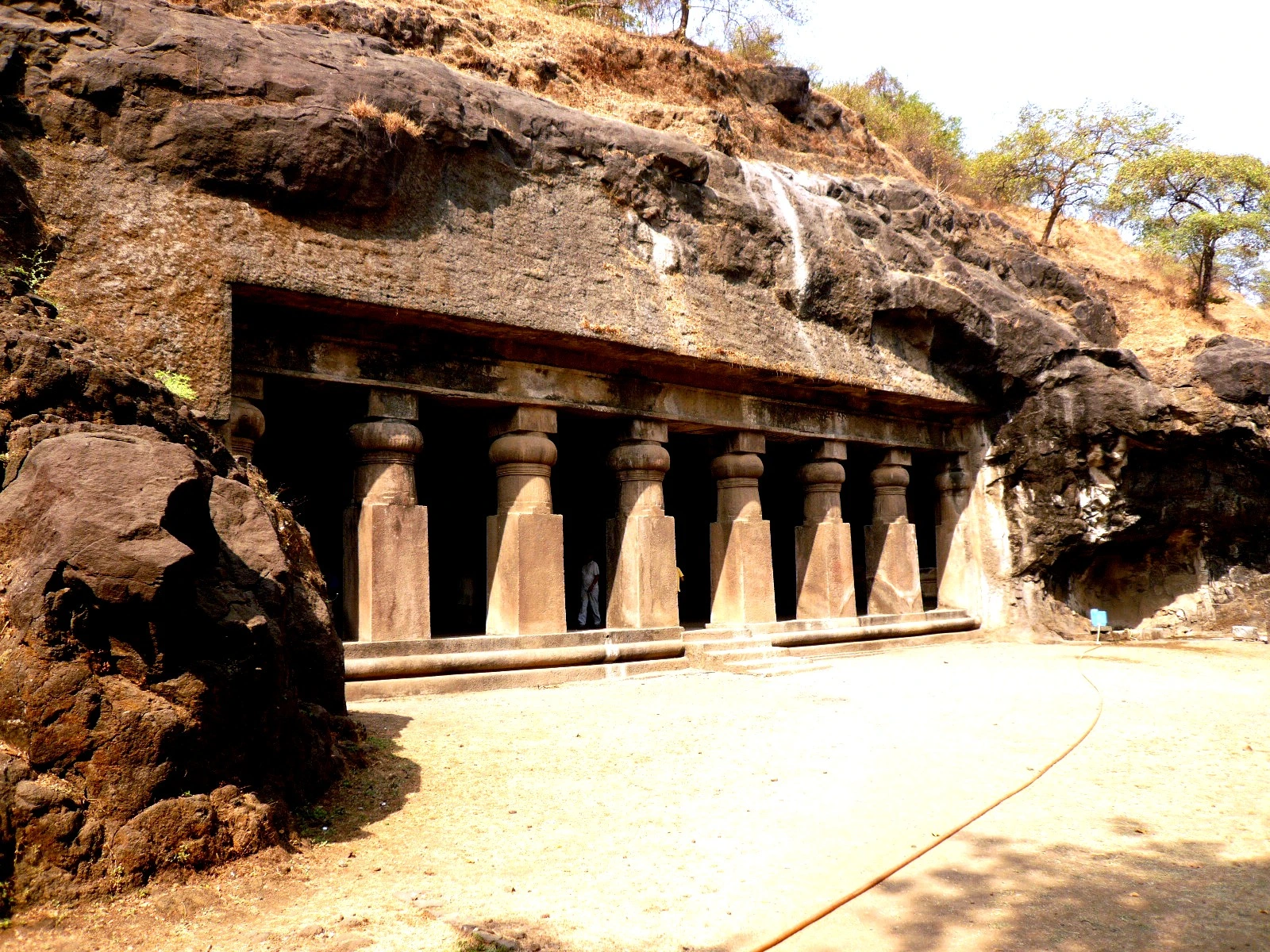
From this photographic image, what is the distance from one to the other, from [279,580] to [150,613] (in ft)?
3.23

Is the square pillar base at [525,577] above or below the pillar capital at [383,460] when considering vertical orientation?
below

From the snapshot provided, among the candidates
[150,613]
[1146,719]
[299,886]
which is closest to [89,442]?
[150,613]

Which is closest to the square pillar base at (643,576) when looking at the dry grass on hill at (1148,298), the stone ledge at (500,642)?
the stone ledge at (500,642)

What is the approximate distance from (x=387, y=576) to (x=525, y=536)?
1.37 meters

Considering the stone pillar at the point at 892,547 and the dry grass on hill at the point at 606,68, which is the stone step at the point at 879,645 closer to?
the stone pillar at the point at 892,547

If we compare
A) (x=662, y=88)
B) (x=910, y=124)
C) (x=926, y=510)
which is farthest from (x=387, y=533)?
(x=910, y=124)

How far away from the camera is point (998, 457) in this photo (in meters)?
13.1

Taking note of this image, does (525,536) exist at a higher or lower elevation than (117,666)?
higher

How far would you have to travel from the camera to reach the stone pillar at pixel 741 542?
1088 centimetres

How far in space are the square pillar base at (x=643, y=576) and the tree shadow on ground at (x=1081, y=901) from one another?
5.82 m

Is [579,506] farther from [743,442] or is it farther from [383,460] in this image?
[383,460]

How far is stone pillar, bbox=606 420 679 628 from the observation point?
9891mm

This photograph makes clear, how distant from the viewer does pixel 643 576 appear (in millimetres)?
9883

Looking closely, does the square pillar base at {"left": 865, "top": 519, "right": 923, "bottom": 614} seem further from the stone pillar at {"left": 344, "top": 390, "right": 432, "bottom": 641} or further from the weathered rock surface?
the stone pillar at {"left": 344, "top": 390, "right": 432, "bottom": 641}
